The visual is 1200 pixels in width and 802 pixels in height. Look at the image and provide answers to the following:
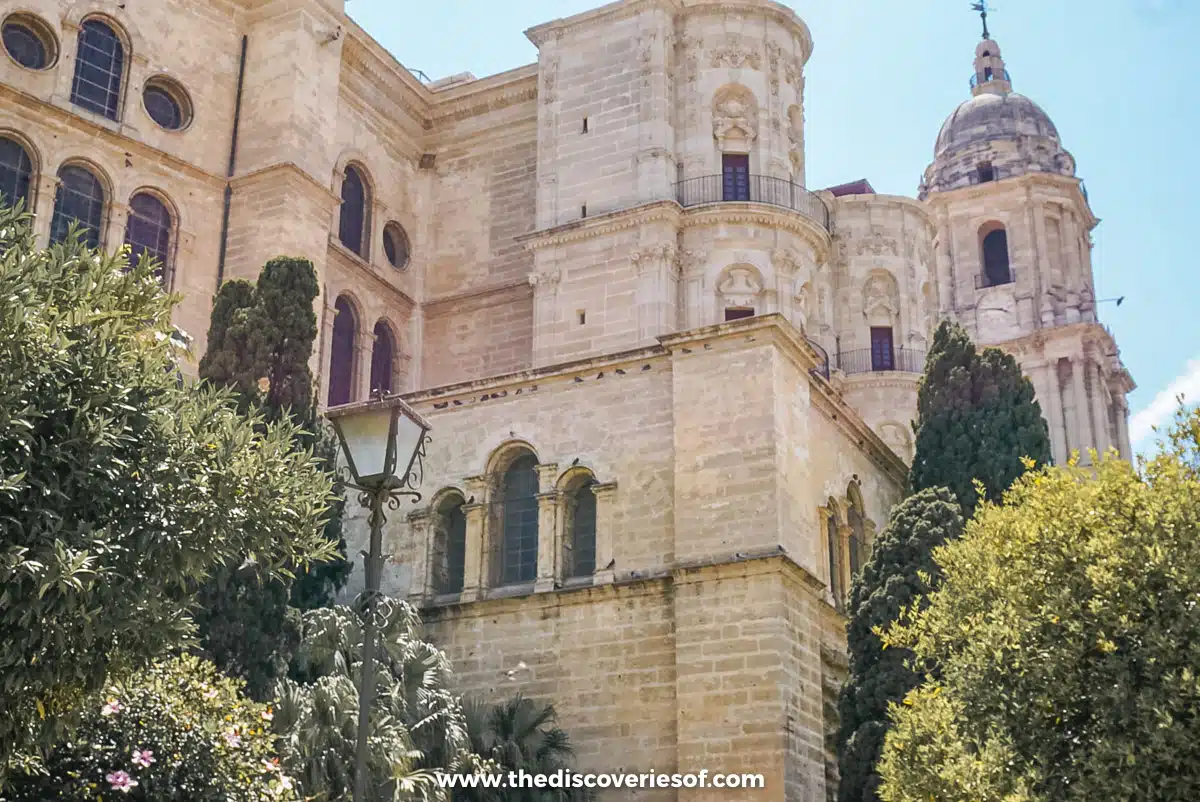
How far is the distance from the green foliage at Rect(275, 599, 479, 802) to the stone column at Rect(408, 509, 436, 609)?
2.29m

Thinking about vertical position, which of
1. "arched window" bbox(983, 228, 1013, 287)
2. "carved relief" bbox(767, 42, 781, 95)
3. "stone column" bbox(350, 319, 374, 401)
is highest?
"arched window" bbox(983, 228, 1013, 287)

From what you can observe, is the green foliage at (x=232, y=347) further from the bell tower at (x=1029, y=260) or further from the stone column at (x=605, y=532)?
the bell tower at (x=1029, y=260)

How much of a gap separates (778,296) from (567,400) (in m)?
8.50

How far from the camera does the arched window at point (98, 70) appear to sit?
2447cm

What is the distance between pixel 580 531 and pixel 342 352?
10464 millimetres

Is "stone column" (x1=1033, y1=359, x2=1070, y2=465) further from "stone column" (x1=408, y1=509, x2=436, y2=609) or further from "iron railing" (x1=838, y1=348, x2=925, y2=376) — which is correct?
"stone column" (x1=408, y1=509, x2=436, y2=609)

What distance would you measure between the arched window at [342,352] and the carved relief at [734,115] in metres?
7.90

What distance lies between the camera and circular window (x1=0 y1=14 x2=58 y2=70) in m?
23.6

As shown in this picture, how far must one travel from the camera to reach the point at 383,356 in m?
29.5

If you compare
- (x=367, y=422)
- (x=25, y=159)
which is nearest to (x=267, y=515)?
(x=367, y=422)

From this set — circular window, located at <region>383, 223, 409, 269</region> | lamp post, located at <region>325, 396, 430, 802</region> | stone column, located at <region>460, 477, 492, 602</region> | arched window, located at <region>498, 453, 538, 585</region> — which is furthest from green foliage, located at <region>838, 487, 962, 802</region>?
circular window, located at <region>383, 223, 409, 269</region>

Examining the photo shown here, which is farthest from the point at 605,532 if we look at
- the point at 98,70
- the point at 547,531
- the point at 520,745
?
the point at 98,70

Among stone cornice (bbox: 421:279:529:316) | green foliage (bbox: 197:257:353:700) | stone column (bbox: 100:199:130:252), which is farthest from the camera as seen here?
stone cornice (bbox: 421:279:529:316)

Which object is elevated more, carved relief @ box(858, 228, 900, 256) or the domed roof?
the domed roof
